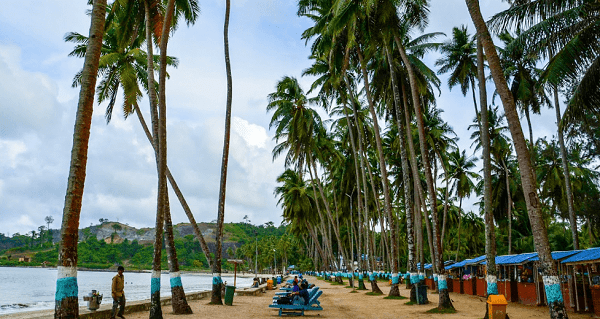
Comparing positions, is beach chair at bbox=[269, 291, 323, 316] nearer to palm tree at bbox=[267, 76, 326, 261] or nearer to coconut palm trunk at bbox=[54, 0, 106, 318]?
coconut palm trunk at bbox=[54, 0, 106, 318]

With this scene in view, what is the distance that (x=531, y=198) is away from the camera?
33.5 feet

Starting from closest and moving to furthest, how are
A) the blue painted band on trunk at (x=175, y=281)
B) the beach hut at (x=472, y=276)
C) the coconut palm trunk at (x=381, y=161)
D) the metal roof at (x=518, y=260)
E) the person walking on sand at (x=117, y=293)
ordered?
the person walking on sand at (x=117, y=293), the blue painted band on trunk at (x=175, y=281), the metal roof at (x=518, y=260), the coconut palm trunk at (x=381, y=161), the beach hut at (x=472, y=276)

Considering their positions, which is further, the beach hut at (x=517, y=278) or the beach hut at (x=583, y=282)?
the beach hut at (x=517, y=278)

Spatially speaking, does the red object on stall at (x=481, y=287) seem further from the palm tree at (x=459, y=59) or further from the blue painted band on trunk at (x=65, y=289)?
the blue painted band on trunk at (x=65, y=289)

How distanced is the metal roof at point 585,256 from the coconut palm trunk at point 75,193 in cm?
1339

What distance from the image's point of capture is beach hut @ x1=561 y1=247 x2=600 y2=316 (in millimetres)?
13922

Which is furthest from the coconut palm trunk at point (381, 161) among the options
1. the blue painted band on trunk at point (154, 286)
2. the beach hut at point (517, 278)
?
the blue painted band on trunk at point (154, 286)

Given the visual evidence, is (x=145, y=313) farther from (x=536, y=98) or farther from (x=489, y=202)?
(x=536, y=98)

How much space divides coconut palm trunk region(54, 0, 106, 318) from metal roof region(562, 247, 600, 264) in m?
13.4

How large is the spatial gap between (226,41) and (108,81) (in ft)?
20.4

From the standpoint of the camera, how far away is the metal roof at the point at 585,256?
535 inches

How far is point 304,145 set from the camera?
37.5 m

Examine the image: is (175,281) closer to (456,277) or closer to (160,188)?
(160,188)

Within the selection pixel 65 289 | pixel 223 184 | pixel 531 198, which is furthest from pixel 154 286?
pixel 531 198
